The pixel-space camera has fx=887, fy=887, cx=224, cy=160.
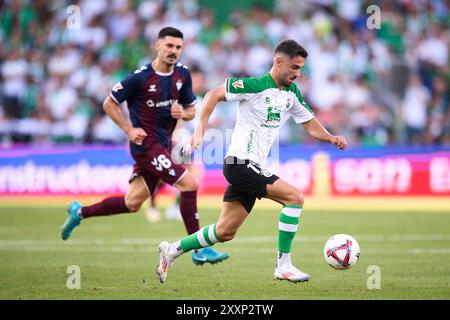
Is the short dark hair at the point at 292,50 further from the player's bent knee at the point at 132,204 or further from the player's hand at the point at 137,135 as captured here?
the player's bent knee at the point at 132,204

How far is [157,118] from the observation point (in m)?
11.2

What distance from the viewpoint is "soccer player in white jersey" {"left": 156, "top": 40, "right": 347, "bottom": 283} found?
28.7 ft

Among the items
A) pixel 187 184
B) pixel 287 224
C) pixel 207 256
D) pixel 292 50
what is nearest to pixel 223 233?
pixel 287 224

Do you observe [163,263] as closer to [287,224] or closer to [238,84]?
[287,224]

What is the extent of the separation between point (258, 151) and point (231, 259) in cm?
283

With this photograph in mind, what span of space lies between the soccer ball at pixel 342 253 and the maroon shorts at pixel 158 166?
2.50 m

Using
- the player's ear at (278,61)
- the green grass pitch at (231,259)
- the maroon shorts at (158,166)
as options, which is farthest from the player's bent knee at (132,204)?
the player's ear at (278,61)
